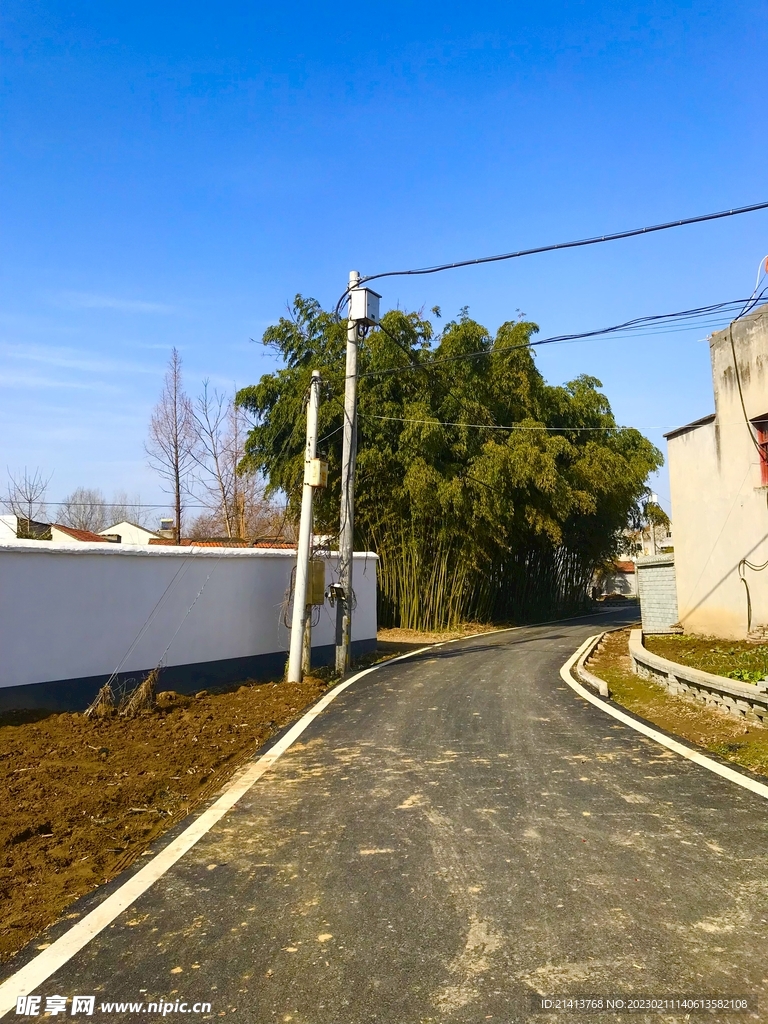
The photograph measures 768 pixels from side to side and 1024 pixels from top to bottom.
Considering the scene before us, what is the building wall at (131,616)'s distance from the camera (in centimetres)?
801

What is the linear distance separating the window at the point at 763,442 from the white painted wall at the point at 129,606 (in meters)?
7.80

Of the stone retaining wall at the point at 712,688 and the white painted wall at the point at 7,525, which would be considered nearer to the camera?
the stone retaining wall at the point at 712,688

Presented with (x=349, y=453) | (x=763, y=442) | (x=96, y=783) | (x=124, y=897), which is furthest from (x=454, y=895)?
(x=763, y=442)

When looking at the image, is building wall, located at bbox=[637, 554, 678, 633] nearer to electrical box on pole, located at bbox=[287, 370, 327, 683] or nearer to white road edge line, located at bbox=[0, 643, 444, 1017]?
Result: electrical box on pole, located at bbox=[287, 370, 327, 683]

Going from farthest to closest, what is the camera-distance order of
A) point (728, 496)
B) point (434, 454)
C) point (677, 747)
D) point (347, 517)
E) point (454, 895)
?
point (434, 454)
point (728, 496)
point (347, 517)
point (677, 747)
point (454, 895)

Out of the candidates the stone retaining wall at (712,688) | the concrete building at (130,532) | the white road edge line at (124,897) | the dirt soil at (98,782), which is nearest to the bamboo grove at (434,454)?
the stone retaining wall at (712,688)

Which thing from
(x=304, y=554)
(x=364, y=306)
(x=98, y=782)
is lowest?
(x=98, y=782)

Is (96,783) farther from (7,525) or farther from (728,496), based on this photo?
(7,525)

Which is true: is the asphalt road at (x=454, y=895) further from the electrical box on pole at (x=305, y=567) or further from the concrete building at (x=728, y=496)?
the concrete building at (x=728, y=496)

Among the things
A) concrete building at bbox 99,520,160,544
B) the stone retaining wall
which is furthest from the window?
concrete building at bbox 99,520,160,544

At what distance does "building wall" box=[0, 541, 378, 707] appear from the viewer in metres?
8.01

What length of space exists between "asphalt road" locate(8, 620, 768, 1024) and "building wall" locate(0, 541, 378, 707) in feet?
10.9

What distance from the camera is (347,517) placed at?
43.2 feet

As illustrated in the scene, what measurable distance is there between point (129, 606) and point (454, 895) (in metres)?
6.65
